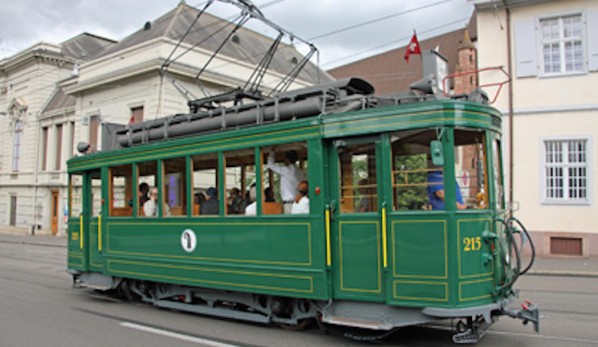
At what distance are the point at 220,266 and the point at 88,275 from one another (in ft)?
13.3

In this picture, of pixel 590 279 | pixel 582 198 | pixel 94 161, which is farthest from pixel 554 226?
pixel 94 161

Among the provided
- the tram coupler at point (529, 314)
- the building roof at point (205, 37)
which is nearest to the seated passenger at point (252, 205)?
the tram coupler at point (529, 314)

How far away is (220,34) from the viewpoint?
1120 inches

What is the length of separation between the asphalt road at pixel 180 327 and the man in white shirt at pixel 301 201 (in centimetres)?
153

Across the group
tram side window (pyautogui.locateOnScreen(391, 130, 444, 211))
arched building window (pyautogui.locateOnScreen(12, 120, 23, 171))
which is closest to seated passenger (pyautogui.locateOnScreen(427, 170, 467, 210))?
tram side window (pyautogui.locateOnScreen(391, 130, 444, 211))

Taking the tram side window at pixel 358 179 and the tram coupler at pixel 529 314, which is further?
the tram side window at pixel 358 179

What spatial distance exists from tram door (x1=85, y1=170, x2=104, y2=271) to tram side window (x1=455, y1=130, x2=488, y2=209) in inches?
239

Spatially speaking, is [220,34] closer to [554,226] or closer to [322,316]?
[554,226]

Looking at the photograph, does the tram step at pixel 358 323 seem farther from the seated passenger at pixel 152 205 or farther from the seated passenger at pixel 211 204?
the seated passenger at pixel 152 205

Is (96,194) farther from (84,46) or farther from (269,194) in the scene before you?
(84,46)

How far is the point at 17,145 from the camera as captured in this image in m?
34.2

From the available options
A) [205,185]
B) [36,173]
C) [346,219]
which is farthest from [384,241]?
[36,173]

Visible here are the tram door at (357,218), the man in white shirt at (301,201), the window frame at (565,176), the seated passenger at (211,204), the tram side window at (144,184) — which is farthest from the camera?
the window frame at (565,176)

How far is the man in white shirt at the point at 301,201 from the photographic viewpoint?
20.9 ft
